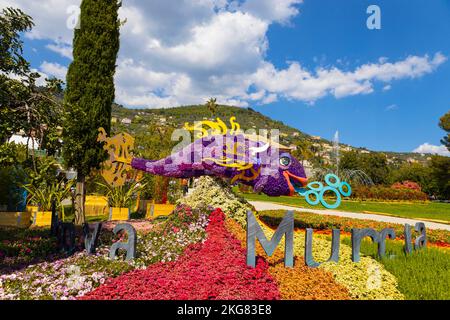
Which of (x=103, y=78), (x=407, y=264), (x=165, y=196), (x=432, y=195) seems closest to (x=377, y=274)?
(x=407, y=264)

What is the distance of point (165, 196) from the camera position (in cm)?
1759

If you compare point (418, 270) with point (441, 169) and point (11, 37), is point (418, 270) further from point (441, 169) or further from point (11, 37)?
point (441, 169)

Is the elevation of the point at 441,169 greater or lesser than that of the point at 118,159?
greater

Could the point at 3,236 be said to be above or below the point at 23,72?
below

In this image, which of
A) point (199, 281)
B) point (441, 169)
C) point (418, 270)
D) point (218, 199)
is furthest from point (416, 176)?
point (199, 281)

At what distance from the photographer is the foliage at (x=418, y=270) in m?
4.98

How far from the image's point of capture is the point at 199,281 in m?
4.96

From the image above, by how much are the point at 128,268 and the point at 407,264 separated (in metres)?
5.34

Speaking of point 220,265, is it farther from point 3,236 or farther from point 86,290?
point 3,236

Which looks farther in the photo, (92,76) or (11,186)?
(11,186)

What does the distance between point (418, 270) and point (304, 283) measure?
2.43 meters

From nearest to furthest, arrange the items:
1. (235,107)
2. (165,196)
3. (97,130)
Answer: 1. (97,130)
2. (165,196)
3. (235,107)

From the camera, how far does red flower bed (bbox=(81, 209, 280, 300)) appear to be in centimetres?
454
